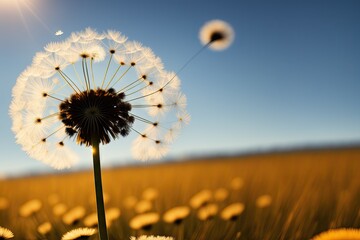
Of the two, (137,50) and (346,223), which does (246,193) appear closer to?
(346,223)

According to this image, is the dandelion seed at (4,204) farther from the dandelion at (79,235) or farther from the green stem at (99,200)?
the green stem at (99,200)

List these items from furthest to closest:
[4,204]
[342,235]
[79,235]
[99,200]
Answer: [4,204] < [79,235] < [99,200] < [342,235]

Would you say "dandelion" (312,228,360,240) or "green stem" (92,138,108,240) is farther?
"green stem" (92,138,108,240)

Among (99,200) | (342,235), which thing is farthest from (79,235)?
(342,235)

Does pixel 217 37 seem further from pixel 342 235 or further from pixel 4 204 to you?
pixel 4 204

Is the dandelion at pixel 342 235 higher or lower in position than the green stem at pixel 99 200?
lower

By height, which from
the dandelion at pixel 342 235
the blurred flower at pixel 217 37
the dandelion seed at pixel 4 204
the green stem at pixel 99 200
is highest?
the dandelion seed at pixel 4 204

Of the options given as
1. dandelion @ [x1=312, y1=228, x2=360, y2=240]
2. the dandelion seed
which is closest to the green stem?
dandelion @ [x1=312, y1=228, x2=360, y2=240]

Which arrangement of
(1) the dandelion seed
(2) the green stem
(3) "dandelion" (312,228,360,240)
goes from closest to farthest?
1. (3) "dandelion" (312,228,360,240)
2. (2) the green stem
3. (1) the dandelion seed

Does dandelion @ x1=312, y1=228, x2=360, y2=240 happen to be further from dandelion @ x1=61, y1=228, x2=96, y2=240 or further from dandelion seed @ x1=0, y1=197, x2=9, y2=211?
dandelion seed @ x1=0, y1=197, x2=9, y2=211

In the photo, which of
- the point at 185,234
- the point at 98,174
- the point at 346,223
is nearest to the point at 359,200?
the point at 346,223

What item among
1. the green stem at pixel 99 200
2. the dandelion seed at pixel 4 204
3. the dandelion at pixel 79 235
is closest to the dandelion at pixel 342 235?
the green stem at pixel 99 200
